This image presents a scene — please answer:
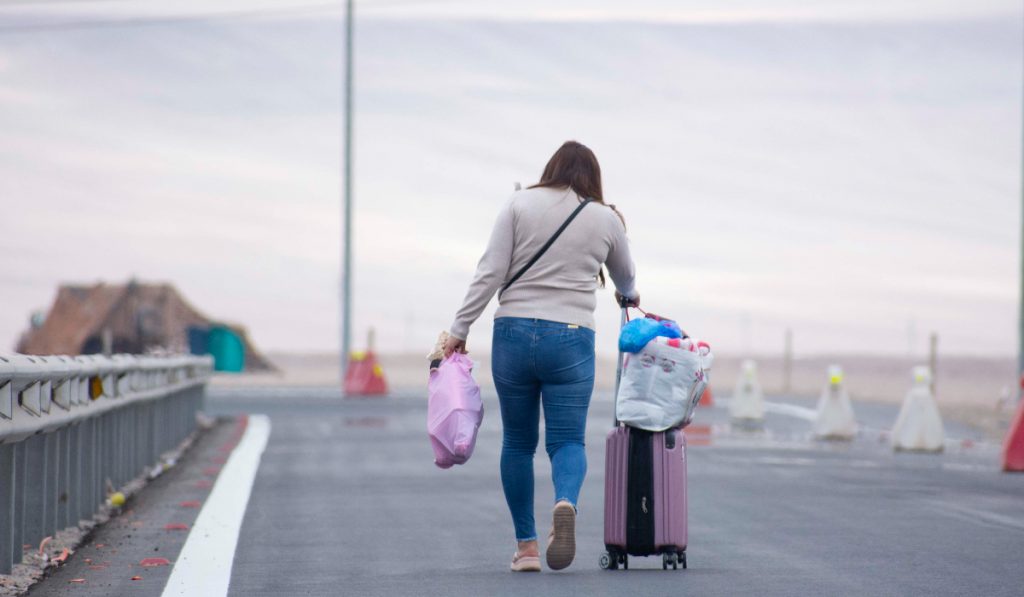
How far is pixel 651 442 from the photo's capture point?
7.91 metres

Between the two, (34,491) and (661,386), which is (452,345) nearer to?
(661,386)

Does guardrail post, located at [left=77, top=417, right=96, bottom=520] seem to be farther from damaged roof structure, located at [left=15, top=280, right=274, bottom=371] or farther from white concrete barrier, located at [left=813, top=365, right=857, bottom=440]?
damaged roof structure, located at [left=15, top=280, right=274, bottom=371]

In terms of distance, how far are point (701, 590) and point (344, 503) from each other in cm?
447

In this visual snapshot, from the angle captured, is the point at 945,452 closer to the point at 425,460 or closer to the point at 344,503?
the point at 425,460

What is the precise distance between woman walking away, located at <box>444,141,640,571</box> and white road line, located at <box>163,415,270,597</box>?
4.66ft

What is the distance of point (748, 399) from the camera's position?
25.0 meters

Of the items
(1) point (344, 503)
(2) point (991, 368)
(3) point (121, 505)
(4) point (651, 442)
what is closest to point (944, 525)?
(4) point (651, 442)

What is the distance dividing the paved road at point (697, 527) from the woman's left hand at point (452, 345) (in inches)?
39.4

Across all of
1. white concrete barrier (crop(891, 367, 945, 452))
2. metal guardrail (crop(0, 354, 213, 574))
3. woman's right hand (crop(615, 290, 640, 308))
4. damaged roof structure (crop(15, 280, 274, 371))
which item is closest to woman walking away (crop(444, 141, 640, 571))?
woman's right hand (crop(615, 290, 640, 308))

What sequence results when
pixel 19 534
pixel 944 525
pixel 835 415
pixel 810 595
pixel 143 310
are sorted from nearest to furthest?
pixel 810 595 < pixel 19 534 < pixel 944 525 < pixel 835 415 < pixel 143 310

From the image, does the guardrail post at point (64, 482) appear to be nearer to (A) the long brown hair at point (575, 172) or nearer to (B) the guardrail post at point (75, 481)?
(B) the guardrail post at point (75, 481)

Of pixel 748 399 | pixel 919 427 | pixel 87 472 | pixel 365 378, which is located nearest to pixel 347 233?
pixel 365 378

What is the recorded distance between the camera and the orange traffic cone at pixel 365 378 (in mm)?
34781

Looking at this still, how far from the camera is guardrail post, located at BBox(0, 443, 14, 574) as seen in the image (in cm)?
709
